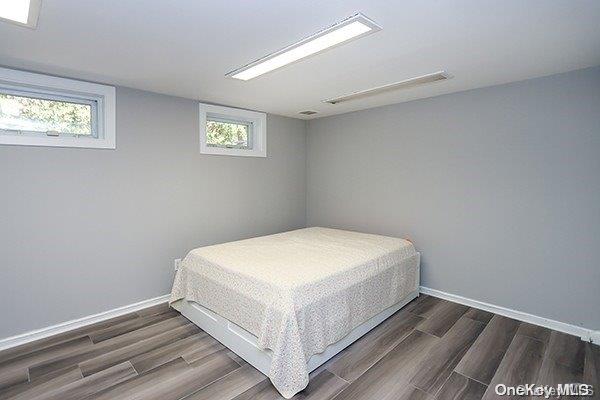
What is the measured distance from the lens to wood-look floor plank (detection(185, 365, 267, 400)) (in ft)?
6.04

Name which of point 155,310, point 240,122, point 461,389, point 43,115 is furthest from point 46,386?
point 240,122

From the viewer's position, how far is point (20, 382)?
1.95m

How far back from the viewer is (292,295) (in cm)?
193

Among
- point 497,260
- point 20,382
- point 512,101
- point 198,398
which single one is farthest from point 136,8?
point 497,260

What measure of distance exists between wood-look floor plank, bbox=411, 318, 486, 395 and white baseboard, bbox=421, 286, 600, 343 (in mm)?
337

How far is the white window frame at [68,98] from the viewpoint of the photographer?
230 centimetres

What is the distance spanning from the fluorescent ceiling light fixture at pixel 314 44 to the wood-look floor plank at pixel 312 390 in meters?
2.19

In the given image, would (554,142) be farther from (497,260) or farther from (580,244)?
(497,260)

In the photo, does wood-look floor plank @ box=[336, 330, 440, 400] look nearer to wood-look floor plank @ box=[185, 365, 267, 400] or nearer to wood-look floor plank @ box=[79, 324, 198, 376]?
wood-look floor plank @ box=[185, 365, 267, 400]

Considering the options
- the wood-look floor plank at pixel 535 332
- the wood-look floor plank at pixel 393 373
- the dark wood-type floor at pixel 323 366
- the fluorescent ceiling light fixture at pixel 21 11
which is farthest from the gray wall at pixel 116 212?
the wood-look floor plank at pixel 535 332

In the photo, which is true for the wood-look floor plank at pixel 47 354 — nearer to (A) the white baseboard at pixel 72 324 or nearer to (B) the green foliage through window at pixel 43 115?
(A) the white baseboard at pixel 72 324

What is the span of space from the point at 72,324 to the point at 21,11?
238 cm

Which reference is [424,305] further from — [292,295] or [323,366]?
[292,295]

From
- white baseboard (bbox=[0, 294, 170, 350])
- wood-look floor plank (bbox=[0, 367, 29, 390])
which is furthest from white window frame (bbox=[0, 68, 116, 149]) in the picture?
wood-look floor plank (bbox=[0, 367, 29, 390])
